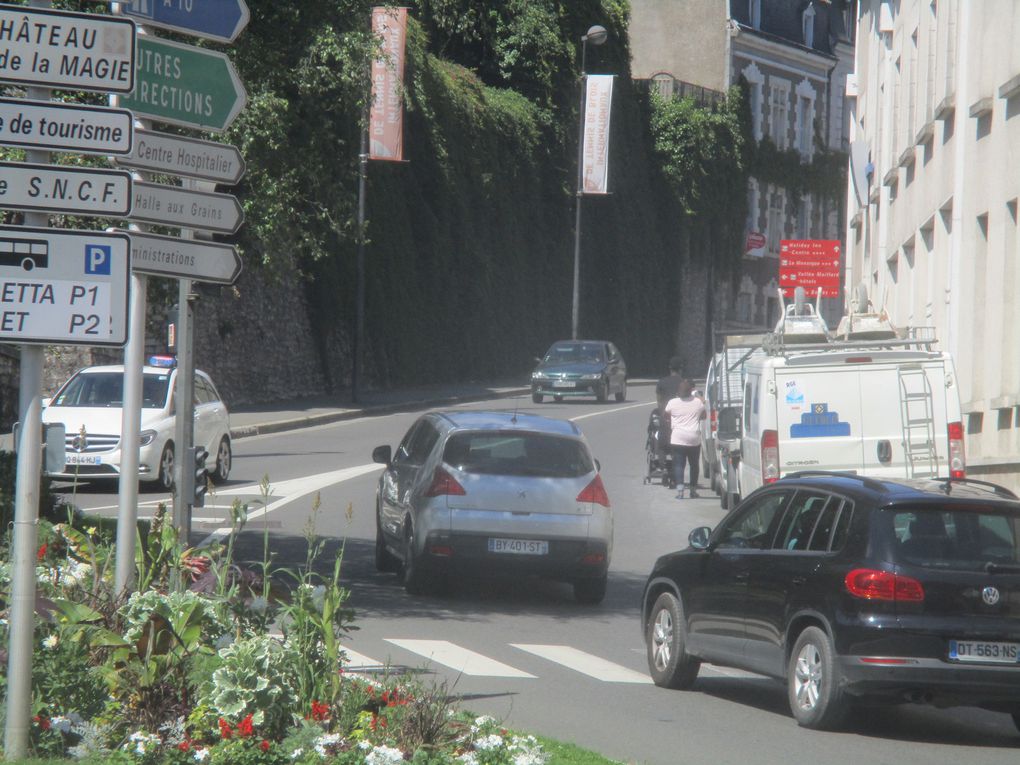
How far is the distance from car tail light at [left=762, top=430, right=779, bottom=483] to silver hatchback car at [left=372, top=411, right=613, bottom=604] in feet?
13.6

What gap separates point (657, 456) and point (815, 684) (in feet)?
54.0

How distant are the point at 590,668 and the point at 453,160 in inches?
1490

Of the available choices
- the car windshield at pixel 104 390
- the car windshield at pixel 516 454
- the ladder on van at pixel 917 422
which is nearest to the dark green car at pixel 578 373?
the car windshield at pixel 104 390

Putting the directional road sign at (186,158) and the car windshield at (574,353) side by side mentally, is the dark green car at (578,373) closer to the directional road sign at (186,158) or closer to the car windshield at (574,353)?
the car windshield at (574,353)

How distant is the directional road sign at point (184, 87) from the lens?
7770 millimetres

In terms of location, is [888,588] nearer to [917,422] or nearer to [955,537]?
[955,537]

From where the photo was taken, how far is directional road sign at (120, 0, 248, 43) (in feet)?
25.9

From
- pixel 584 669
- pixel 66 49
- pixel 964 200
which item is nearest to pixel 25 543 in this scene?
pixel 66 49

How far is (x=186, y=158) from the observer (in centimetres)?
793

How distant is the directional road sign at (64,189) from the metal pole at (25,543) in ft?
0.42

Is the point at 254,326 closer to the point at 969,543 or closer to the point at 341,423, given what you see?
the point at 341,423

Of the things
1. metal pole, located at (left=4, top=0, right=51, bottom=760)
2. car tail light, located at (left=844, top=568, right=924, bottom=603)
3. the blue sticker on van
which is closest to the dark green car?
the blue sticker on van

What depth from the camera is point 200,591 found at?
765 centimetres

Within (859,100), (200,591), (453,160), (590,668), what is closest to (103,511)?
(590,668)
